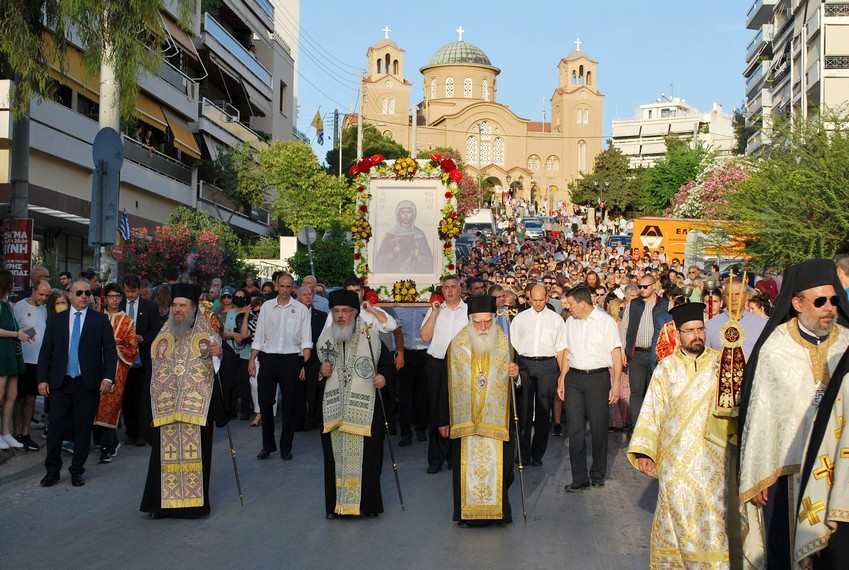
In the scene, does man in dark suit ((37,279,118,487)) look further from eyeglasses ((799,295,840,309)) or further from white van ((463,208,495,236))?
white van ((463,208,495,236))

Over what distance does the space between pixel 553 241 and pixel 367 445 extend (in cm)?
4791

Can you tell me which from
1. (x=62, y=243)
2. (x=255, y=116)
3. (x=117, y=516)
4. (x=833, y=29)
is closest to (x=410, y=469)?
(x=117, y=516)

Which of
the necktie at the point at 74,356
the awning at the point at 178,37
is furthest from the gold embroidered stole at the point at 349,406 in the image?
the awning at the point at 178,37

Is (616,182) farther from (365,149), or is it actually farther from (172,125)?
(172,125)

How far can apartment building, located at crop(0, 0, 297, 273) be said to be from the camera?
95.9ft

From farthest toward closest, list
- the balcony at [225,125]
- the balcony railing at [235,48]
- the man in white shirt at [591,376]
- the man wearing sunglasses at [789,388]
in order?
the balcony at [225,125] < the balcony railing at [235,48] < the man in white shirt at [591,376] < the man wearing sunglasses at [789,388]

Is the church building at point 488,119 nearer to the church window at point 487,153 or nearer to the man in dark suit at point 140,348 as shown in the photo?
the church window at point 487,153

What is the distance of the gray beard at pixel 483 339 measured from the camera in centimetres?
956

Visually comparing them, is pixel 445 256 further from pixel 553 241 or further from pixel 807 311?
pixel 553 241

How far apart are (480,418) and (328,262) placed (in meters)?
25.7

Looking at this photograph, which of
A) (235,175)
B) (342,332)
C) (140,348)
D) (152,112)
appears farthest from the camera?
(235,175)

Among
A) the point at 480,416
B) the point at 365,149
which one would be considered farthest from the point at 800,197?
the point at 365,149

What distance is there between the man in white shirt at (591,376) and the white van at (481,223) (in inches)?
1883

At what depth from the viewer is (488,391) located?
31.1 ft
